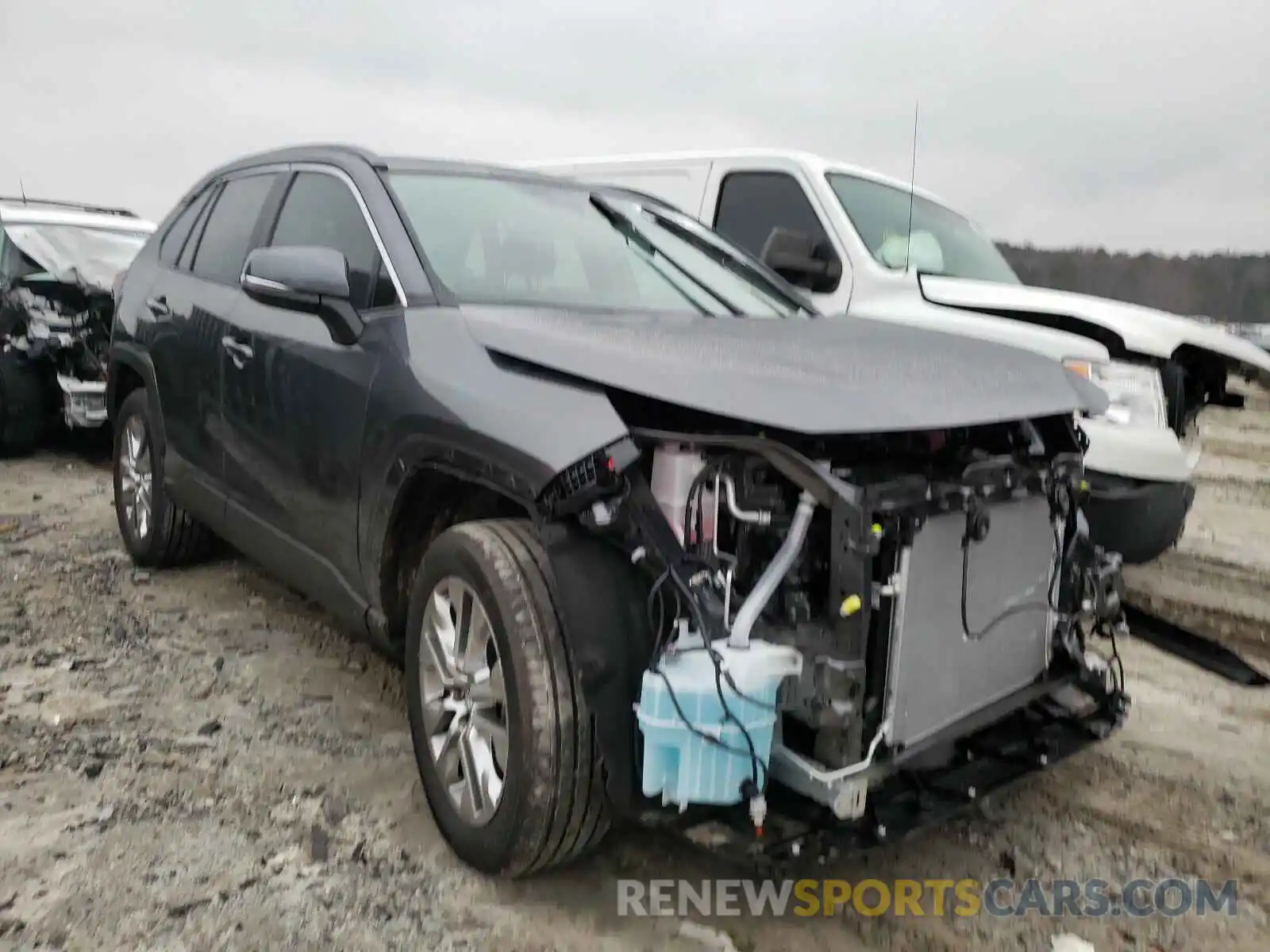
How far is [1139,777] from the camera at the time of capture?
310cm

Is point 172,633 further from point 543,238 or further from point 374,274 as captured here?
point 543,238

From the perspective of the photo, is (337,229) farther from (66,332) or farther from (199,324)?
(66,332)

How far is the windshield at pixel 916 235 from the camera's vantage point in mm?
5262

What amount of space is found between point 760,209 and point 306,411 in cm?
327

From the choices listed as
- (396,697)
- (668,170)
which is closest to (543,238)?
(396,697)

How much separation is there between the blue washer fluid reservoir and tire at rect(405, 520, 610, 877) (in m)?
0.17

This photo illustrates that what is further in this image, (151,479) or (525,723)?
(151,479)

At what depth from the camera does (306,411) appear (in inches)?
123

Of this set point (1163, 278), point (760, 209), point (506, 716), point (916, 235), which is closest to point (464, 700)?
point (506, 716)

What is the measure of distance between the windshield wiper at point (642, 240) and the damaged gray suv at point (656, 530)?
32 mm

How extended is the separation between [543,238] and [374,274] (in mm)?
575

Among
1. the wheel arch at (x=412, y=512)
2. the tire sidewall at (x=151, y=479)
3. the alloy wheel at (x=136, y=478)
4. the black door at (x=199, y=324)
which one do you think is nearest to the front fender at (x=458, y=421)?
the wheel arch at (x=412, y=512)

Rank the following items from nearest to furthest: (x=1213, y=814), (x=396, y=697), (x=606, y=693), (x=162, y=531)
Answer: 1. (x=606, y=693)
2. (x=1213, y=814)
3. (x=396, y=697)
4. (x=162, y=531)

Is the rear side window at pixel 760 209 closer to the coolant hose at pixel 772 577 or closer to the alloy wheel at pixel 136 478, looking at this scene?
the alloy wheel at pixel 136 478
